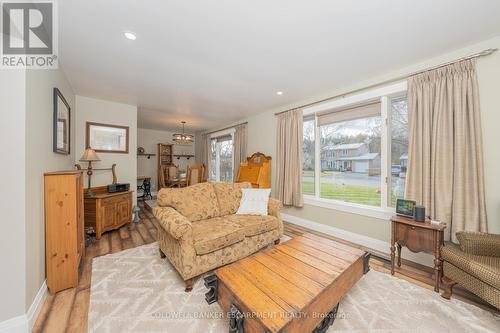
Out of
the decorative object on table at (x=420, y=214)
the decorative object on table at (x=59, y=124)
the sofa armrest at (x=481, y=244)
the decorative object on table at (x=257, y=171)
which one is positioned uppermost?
the decorative object on table at (x=59, y=124)

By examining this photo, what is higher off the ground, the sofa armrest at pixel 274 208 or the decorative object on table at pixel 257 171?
the decorative object on table at pixel 257 171

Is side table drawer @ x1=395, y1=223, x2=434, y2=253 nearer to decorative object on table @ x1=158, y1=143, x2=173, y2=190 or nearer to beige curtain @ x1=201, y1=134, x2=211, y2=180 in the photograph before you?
beige curtain @ x1=201, y1=134, x2=211, y2=180

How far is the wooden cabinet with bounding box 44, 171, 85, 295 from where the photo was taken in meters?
1.74

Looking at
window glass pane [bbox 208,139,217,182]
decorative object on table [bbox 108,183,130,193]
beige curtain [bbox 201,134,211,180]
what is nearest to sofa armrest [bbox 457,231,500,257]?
decorative object on table [bbox 108,183,130,193]

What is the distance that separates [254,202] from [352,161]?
1.81m

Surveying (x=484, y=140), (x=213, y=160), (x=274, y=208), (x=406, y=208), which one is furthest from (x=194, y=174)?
(x=484, y=140)

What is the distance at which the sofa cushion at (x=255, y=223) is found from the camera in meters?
Answer: 2.31

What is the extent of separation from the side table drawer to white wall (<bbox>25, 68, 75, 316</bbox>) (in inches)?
133

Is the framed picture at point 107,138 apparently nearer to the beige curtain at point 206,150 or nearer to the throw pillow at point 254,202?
the throw pillow at point 254,202

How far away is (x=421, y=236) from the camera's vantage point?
189 centimetres

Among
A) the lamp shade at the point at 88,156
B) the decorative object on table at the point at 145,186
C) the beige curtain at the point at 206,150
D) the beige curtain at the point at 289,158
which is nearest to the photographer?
the lamp shade at the point at 88,156

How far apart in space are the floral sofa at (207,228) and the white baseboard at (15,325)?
1.04 metres

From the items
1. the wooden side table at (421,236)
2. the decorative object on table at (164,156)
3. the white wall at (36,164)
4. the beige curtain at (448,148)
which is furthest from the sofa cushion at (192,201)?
the decorative object on table at (164,156)

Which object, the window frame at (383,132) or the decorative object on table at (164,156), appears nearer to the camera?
the window frame at (383,132)
